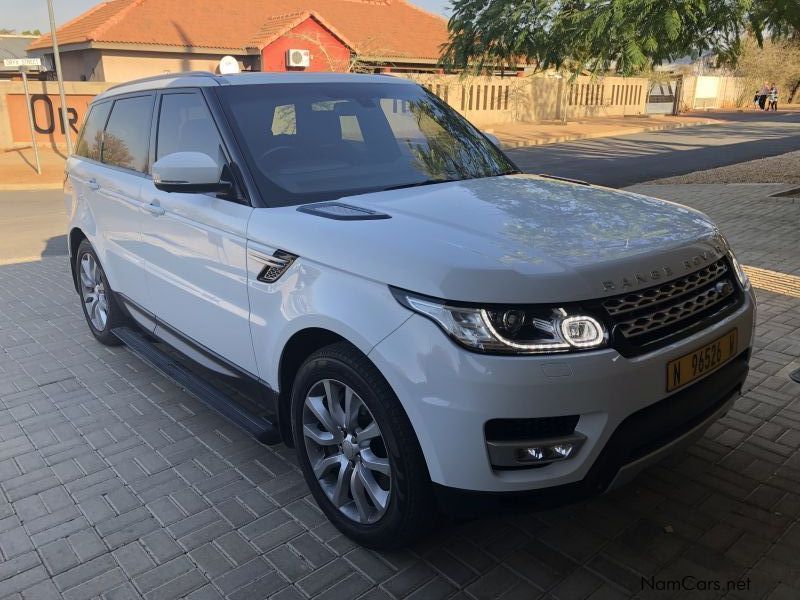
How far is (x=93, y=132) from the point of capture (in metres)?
5.16

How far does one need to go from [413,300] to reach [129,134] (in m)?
3.05

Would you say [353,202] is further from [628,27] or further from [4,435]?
[628,27]

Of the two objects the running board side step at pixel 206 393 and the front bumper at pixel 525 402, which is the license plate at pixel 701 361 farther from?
the running board side step at pixel 206 393

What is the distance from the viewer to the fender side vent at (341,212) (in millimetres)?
2805

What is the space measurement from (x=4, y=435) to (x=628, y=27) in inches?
275

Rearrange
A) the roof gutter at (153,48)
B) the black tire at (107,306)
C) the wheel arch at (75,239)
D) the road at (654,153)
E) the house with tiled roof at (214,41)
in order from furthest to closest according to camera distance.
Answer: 1. the house with tiled roof at (214,41)
2. the roof gutter at (153,48)
3. the road at (654,153)
4. the wheel arch at (75,239)
5. the black tire at (107,306)

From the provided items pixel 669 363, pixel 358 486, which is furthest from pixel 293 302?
pixel 669 363

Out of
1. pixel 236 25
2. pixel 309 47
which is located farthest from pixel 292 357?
pixel 236 25

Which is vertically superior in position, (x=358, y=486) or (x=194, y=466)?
(x=358, y=486)

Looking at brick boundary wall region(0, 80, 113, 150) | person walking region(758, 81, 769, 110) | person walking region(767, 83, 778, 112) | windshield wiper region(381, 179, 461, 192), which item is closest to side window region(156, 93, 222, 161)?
windshield wiper region(381, 179, 461, 192)

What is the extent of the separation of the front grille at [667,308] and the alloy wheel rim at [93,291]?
406 cm

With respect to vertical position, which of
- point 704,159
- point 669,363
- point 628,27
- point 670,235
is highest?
point 628,27

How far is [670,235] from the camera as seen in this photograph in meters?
2.72

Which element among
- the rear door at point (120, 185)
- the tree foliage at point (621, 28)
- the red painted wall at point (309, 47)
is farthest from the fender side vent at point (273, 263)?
the red painted wall at point (309, 47)
